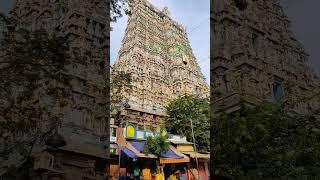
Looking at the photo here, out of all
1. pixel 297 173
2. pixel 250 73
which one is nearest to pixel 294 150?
pixel 297 173

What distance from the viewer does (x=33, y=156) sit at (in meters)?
8.17

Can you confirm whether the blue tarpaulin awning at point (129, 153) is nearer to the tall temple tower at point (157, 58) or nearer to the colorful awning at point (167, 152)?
the colorful awning at point (167, 152)

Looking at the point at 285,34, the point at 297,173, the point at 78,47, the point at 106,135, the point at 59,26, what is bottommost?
the point at 297,173

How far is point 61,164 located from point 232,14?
10917 millimetres

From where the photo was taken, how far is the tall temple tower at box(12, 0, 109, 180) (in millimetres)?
8109

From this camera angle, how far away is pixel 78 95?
9039 mm

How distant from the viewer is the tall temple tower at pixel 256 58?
51.5ft

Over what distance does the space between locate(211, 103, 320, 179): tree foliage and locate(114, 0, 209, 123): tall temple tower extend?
91.5 feet

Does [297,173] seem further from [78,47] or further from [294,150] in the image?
[78,47]

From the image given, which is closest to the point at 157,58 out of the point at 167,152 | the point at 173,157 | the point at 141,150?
the point at 167,152

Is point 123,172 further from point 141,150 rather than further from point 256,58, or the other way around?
point 256,58

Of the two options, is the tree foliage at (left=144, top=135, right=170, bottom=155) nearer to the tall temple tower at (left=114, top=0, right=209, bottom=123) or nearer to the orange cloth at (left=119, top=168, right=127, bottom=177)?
the orange cloth at (left=119, top=168, right=127, bottom=177)

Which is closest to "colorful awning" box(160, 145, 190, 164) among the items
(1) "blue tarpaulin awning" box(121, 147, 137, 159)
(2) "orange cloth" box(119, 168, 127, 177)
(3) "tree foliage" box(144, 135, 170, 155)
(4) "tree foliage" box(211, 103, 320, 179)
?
(3) "tree foliage" box(144, 135, 170, 155)

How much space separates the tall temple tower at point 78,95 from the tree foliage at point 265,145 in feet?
8.57
